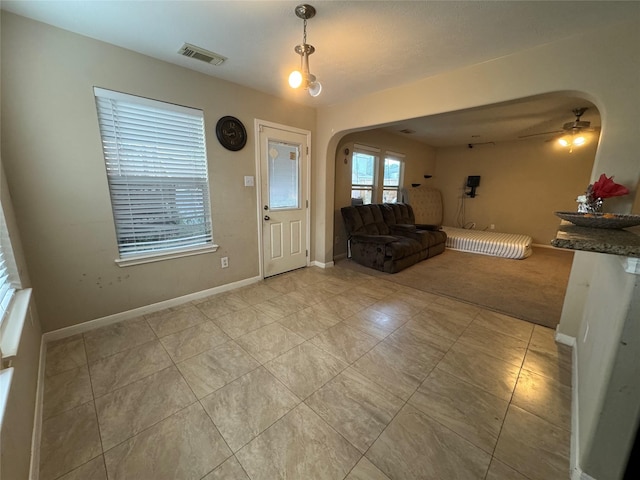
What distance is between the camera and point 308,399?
156 centimetres

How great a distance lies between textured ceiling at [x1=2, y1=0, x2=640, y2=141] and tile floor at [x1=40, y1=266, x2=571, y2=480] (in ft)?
8.05

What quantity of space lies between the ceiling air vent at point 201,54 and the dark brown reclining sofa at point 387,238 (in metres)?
2.67

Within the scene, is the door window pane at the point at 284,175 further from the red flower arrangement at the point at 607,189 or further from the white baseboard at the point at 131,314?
the red flower arrangement at the point at 607,189

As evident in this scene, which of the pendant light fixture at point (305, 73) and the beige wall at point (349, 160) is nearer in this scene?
the pendant light fixture at point (305, 73)

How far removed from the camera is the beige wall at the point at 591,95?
3.83 feet

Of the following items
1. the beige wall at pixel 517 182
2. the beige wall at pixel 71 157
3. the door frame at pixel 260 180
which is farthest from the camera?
the beige wall at pixel 517 182

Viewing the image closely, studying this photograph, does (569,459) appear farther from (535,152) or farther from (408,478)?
(535,152)

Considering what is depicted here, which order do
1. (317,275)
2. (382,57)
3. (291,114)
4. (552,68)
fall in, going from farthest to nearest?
1. (317,275)
2. (291,114)
3. (382,57)
4. (552,68)

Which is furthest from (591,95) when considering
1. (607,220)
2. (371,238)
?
(371,238)

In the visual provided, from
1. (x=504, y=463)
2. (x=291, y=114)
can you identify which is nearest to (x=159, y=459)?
(x=504, y=463)

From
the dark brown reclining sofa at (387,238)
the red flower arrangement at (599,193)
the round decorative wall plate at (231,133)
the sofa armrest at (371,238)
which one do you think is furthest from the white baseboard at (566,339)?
the round decorative wall plate at (231,133)

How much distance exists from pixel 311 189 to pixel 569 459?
358 cm

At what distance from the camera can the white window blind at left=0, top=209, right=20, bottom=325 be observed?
145 centimetres

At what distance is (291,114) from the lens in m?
3.46
